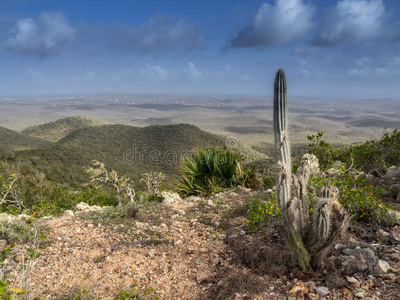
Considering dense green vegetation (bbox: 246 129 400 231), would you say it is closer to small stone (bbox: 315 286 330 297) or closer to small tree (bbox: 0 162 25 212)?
small stone (bbox: 315 286 330 297)

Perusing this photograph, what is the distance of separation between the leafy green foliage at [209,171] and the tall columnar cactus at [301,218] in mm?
4148

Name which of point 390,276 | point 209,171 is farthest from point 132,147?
point 390,276

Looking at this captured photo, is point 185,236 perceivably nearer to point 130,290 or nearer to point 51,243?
point 130,290

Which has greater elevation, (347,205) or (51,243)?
(347,205)

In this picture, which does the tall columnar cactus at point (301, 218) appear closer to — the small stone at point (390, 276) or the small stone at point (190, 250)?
the small stone at point (390, 276)

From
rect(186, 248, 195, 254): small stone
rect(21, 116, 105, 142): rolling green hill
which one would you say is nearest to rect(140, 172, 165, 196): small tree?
rect(186, 248, 195, 254): small stone

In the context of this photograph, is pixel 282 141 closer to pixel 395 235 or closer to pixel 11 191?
pixel 395 235

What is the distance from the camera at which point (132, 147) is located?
42.2m

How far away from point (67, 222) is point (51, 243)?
0.85 m

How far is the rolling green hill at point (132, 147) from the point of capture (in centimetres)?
2750

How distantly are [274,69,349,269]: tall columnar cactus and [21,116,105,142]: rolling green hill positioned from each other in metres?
67.0

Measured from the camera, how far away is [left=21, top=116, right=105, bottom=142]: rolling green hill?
63094 mm

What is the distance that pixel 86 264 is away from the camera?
3398mm

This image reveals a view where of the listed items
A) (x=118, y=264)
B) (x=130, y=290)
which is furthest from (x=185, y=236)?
(x=130, y=290)
